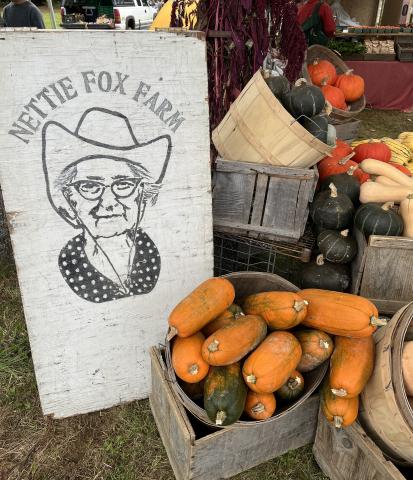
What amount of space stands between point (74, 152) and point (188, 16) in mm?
1841

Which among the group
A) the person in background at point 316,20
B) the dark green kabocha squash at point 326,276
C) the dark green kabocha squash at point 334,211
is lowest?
the dark green kabocha squash at point 326,276

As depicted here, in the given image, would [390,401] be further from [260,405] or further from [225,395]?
[225,395]

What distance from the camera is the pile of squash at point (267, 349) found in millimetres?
1636

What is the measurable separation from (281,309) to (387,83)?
27.0ft

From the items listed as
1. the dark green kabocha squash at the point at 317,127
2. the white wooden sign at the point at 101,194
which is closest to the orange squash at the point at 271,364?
the white wooden sign at the point at 101,194

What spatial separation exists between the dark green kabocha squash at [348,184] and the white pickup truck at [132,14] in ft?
49.4

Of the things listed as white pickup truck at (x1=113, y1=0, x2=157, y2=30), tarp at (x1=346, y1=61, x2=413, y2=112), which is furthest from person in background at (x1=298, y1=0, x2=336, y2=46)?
white pickup truck at (x1=113, y1=0, x2=157, y2=30)

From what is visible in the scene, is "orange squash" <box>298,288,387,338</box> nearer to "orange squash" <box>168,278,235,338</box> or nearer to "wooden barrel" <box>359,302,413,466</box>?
"wooden barrel" <box>359,302,413,466</box>

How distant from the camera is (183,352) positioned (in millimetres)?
1727

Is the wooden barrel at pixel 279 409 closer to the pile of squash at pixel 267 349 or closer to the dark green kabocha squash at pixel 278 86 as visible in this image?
the pile of squash at pixel 267 349

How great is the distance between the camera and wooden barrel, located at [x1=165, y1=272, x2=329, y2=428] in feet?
5.67

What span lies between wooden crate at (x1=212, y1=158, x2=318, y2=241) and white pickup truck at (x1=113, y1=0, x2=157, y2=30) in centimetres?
1514

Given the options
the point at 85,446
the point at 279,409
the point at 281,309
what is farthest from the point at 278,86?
the point at 85,446

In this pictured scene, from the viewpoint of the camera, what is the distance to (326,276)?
251 cm
